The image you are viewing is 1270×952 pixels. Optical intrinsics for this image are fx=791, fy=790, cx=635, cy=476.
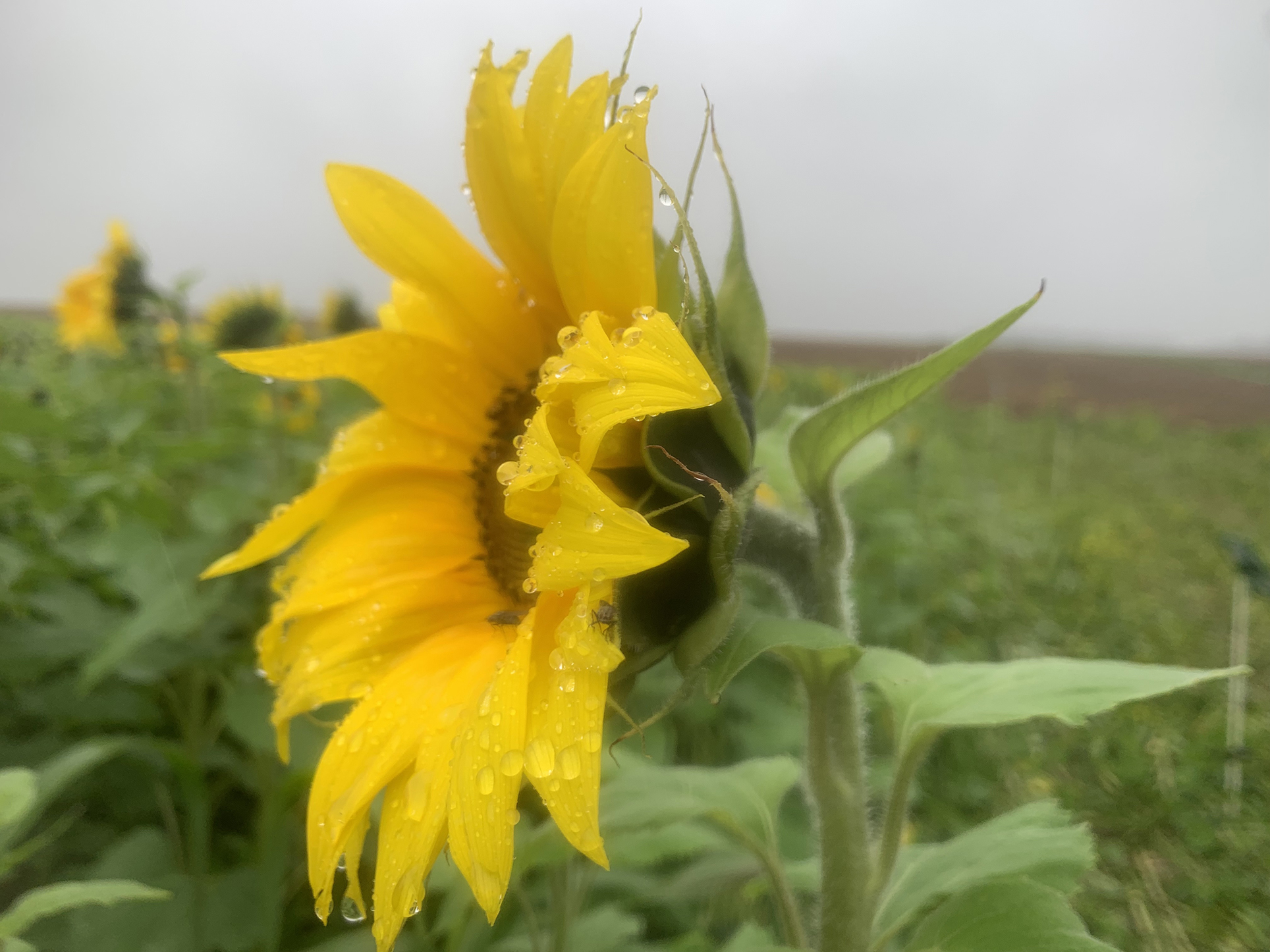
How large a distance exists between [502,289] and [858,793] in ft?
1.25

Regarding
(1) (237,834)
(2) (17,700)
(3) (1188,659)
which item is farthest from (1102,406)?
(2) (17,700)

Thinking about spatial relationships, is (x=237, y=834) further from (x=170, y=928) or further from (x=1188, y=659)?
(x=1188, y=659)

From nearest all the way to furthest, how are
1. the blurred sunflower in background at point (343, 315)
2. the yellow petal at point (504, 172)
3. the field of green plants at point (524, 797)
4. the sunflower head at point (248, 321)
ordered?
the yellow petal at point (504, 172) < the field of green plants at point (524, 797) < the sunflower head at point (248, 321) < the blurred sunflower in background at point (343, 315)

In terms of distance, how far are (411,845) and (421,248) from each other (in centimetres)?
33

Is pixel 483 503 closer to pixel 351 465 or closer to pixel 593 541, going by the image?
pixel 351 465

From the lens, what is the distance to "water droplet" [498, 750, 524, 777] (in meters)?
0.33

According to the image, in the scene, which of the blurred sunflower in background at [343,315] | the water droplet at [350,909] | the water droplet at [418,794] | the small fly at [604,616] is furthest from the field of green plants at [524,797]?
the blurred sunflower in background at [343,315]

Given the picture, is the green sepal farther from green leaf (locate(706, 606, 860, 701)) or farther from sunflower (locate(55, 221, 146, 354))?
sunflower (locate(55, 221, 146, 354))

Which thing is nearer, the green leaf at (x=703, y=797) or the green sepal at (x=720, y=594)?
the green sepal at (x=720, y=594)

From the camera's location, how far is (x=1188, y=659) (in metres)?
0.99

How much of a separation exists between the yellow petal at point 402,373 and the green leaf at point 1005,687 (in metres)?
0.30

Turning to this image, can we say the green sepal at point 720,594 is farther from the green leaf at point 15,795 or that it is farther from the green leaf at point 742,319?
the green leaf at point 15,795

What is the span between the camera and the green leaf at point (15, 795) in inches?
18.6

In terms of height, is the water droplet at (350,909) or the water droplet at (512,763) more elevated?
the water droplet at (512,763)
